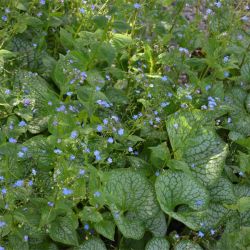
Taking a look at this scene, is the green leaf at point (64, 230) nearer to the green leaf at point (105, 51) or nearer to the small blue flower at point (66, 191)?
the small blue flower at point (66, 191)

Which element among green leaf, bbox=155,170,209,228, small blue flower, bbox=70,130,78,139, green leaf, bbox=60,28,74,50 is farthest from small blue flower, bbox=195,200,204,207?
green leaf, bbox=60,28,74,50

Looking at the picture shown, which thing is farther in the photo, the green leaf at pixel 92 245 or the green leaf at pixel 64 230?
the green leaf at pixel 92 245

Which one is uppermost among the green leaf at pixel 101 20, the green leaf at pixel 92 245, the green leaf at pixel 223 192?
the green leaf at pixel 101 20

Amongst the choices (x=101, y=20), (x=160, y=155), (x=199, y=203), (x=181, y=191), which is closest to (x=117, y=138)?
(x=160, y=155)

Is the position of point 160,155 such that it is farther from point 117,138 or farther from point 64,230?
point 64,230

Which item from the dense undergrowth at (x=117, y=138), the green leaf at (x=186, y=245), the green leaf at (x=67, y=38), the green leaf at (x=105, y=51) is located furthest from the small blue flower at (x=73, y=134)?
the green leaf at (x=67, y=38)

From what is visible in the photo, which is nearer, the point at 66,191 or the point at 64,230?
the point at 66,191

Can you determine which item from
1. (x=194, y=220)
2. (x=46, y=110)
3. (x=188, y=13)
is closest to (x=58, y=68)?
(x=46, y=110)

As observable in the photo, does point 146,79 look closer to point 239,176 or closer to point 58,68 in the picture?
point 58,68
